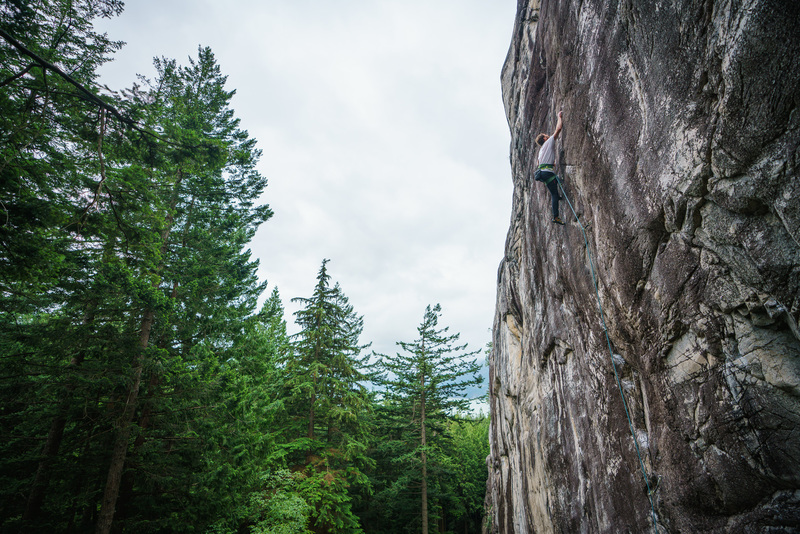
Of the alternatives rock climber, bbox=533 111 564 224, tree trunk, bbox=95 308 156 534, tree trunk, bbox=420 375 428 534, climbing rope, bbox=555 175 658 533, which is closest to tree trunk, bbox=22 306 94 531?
tree trunk, bbox=95 308 156 534

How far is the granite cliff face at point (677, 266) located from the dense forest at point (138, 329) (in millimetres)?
5745

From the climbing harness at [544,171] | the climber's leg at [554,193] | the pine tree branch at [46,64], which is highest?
the climbing harness at [544,171]

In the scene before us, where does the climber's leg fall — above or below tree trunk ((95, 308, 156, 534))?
above

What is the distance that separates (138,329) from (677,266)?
1094 cm

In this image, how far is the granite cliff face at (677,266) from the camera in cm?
289

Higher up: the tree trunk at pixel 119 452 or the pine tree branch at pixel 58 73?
the pine tree branch at pixel 58 73

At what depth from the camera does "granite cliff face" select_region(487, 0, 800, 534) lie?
2.89 metres

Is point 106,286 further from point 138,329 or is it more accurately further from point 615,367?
point 615,367

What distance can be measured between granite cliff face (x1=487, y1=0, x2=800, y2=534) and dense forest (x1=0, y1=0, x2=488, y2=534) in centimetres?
574

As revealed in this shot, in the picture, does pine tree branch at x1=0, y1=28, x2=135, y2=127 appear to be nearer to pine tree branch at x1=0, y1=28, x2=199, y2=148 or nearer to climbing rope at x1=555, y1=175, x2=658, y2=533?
pine tree branch at x1=0, y1=28, x2=199, y2=148

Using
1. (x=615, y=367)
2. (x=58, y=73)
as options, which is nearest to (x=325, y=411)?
(x=615, y=367)

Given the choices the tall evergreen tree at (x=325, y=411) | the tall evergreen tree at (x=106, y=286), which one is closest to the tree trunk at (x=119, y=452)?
the tall evergreen tree at (x=106, y=286)

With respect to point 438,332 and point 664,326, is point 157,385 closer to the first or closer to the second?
point 664,326

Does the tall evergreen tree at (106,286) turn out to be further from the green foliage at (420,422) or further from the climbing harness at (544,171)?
the green foliage at (420,422)
